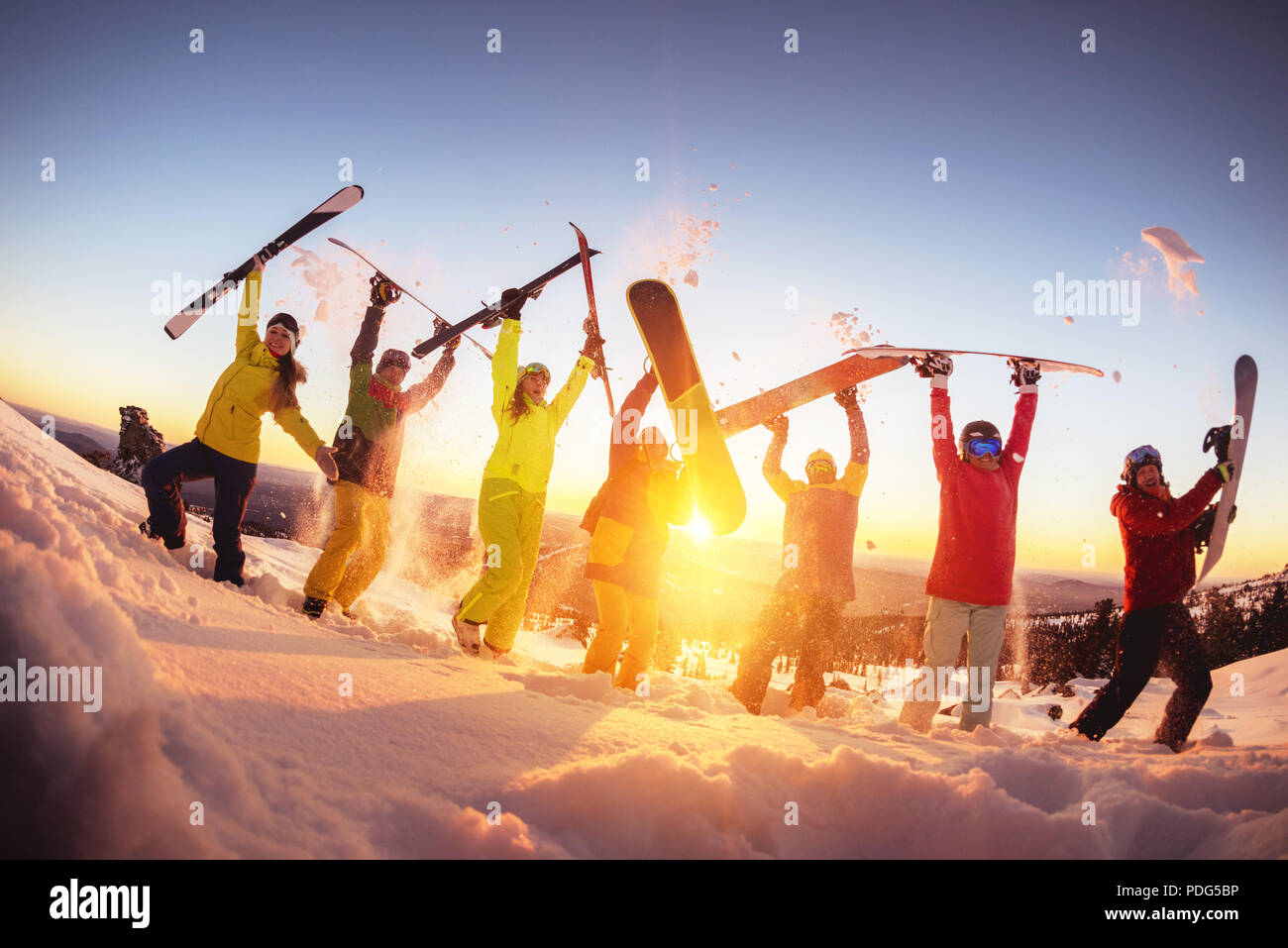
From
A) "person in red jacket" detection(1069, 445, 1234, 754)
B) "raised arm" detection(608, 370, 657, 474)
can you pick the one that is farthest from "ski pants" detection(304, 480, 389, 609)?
"person in red jacket" detection(1069, 445, 1234, 754)

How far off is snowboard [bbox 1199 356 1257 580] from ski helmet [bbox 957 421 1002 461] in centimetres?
165

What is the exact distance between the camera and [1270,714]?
A: 5.75m

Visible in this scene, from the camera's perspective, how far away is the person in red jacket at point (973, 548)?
13.3 ft

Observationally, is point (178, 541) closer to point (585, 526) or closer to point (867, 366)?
point (585, 526)

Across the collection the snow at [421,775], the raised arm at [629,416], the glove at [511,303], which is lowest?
the snow at [421,775]

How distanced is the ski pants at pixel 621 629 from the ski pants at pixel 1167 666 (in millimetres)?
3428

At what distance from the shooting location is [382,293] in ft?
18.6

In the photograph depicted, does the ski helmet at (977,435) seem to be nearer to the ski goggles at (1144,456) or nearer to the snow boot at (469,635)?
the ski goggles at (1144,456)

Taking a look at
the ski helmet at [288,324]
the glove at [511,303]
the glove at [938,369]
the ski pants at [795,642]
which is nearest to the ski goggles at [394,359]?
the ski helmet at [288,324]

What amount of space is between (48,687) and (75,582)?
0.49 meters

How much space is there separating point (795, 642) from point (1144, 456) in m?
3.14

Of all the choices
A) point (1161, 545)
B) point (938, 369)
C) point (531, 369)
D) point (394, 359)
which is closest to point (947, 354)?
point (938, 369)
